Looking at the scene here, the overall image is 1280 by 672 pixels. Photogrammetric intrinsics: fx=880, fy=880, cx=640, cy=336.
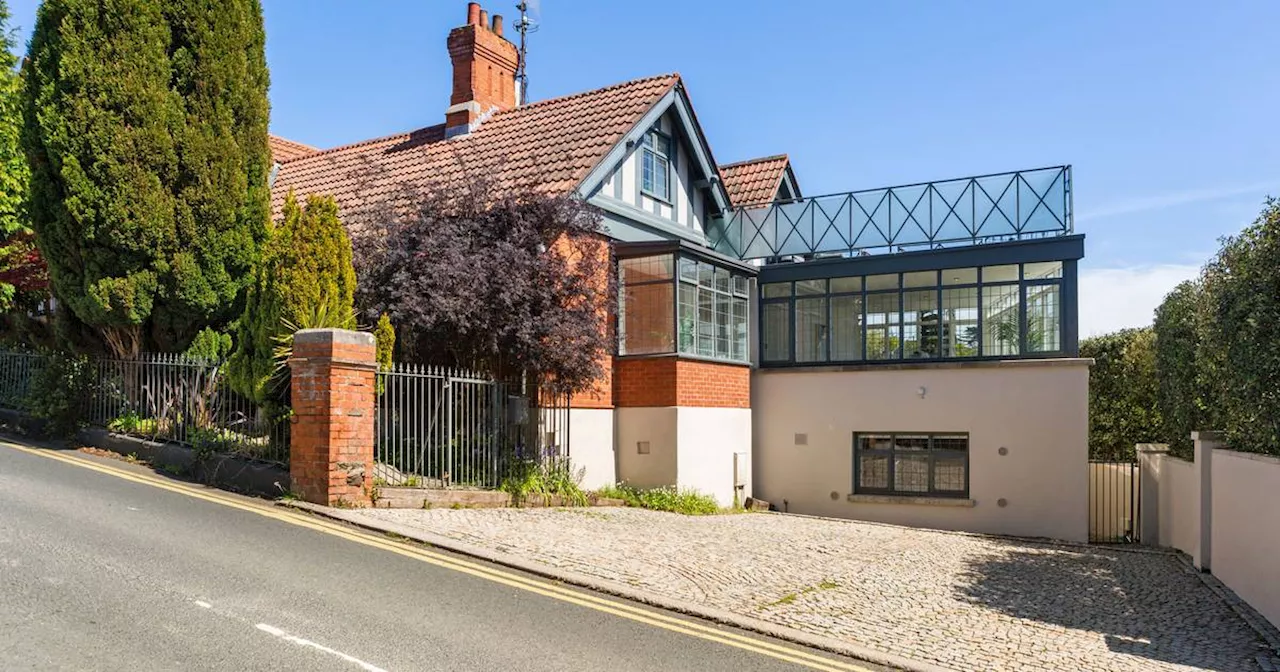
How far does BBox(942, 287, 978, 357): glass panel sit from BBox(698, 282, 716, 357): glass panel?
455 cm

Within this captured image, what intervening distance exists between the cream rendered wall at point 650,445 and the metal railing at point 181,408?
6250 millimetres

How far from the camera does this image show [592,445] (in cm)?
1491

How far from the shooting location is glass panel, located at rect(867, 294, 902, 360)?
1742 centimetres

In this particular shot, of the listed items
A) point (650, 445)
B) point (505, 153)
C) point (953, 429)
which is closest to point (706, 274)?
point (650, 445)

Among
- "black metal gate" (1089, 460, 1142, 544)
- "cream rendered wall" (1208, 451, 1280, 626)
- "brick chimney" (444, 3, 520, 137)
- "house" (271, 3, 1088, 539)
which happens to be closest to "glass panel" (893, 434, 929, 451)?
"house" (271, 3, 1088, 539)

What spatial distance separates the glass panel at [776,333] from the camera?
60.2ft

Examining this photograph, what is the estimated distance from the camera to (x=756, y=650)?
662 cm

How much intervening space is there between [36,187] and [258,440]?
5050 millimetres

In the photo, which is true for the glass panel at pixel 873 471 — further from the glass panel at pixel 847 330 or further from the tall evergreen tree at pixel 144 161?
the tall evergreen tree at pixel 144 161

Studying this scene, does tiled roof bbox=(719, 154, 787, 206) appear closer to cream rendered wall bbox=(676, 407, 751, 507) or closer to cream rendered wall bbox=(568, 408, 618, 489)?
cream rendered wall bbox=(676, 407, 751, 507)

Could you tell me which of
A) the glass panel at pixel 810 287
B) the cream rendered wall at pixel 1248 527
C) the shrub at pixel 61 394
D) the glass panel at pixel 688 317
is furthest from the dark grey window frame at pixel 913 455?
the shrub at pixel 61 394

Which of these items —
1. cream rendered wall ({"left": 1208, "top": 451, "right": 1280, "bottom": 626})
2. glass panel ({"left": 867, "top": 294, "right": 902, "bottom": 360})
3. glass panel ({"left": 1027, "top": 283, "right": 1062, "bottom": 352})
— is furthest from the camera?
glass panel ({"left": 867, "top": 294, "right": 902, "bottom": 360})

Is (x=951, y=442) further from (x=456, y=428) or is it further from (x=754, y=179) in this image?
(x=456, y=428)

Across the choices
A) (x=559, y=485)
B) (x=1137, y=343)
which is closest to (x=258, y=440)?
(x=559, y=485)
